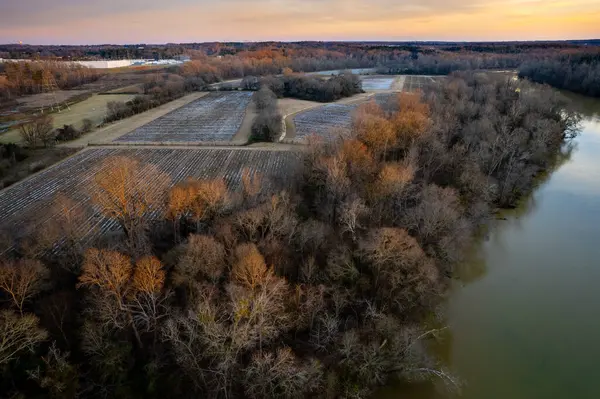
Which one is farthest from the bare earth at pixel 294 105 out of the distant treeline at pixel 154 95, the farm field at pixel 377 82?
the distant treeline at pixel 154 95

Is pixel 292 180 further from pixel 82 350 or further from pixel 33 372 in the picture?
pixel 33 372

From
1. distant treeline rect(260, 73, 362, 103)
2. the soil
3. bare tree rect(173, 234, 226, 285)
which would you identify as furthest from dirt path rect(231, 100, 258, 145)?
bare tree rect(173, 234, 226, 285)

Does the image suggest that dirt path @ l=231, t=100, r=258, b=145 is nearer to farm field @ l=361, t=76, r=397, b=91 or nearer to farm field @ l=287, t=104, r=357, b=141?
farm field @ l=287, t=104, r=357, b=141

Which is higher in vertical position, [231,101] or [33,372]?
[231,101]

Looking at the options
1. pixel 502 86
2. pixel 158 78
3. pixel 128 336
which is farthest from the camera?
pixel 158 78

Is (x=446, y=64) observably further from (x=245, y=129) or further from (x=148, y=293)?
(x=148, y=293)

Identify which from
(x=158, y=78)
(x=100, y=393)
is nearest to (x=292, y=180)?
(x=100, y=393)

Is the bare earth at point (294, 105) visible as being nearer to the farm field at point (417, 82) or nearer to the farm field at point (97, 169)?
the farm field at point (97, 169)
